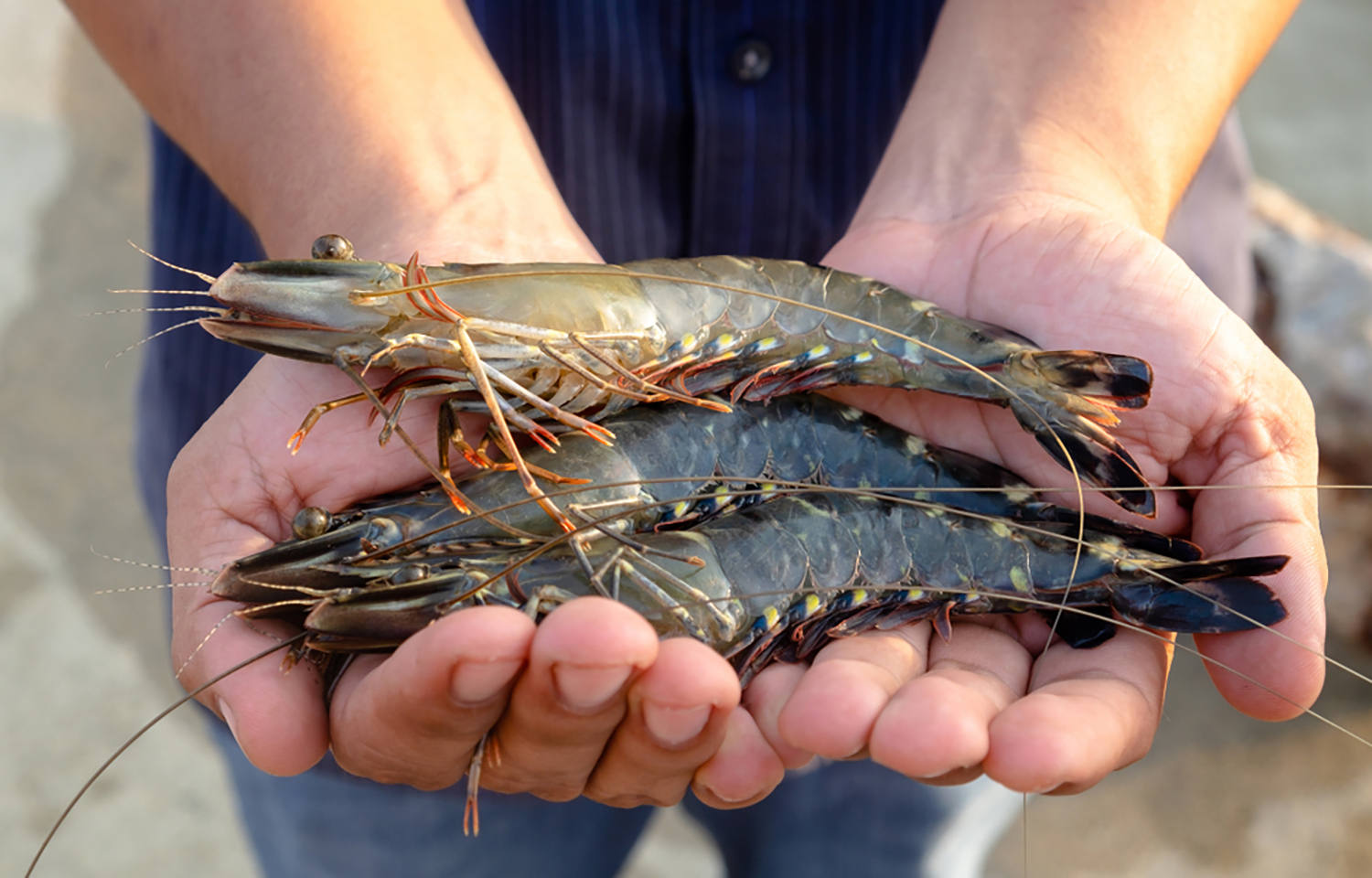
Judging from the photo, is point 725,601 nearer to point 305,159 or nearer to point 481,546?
point 481,546

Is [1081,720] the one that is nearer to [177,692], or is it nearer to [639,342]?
[639,342]

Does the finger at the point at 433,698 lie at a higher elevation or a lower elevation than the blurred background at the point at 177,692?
higher

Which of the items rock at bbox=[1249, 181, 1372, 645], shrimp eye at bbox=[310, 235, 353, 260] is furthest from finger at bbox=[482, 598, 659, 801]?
rock at bbox=[1249, 181, 1372, 645]

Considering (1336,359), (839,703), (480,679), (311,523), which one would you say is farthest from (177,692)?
(1336,359)

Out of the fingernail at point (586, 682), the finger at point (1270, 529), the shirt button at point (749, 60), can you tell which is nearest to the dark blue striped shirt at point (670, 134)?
the shirt button at point (749, 60)

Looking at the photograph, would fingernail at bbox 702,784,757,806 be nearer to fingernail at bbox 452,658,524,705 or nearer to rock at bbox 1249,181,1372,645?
fingernail at bbox 452,658,524,705

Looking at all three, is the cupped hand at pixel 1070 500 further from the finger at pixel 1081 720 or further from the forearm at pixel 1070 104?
the forearm at pixel 1070 104
